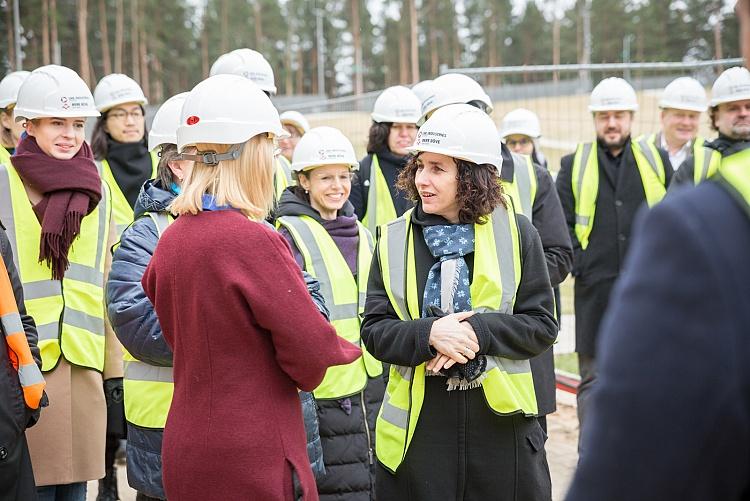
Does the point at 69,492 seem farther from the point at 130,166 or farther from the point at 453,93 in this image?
the point at 453,93

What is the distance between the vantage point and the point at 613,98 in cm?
691

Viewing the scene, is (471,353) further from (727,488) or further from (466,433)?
(727,488)

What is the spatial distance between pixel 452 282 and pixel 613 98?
12.7 feet

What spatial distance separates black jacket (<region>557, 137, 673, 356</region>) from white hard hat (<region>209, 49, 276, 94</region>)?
2272 mm

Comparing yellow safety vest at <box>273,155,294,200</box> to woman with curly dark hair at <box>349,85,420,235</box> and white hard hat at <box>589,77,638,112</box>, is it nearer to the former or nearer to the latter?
woman with curly dark hair at <box>349,85,420,235</box>

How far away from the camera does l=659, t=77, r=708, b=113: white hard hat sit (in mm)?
7453

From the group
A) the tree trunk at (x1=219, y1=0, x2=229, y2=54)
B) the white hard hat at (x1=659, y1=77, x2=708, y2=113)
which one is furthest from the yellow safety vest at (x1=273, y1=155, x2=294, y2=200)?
the tree trunk at (x1=219, y1=0, x2=229, y2=54)

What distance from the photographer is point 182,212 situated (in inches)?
114

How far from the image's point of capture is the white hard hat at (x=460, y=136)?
369cm

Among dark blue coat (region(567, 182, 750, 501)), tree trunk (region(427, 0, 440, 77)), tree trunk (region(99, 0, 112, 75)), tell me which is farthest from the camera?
tree trunk (region(427, 0, 440, 77))

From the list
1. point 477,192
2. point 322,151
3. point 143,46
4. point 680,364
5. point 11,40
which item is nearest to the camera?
point 680,364

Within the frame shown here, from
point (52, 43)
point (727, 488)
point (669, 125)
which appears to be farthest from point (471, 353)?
point (52, 43)

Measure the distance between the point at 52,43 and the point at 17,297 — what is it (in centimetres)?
3556

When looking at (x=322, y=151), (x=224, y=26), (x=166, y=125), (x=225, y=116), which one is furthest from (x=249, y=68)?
(x=224, y=26)
